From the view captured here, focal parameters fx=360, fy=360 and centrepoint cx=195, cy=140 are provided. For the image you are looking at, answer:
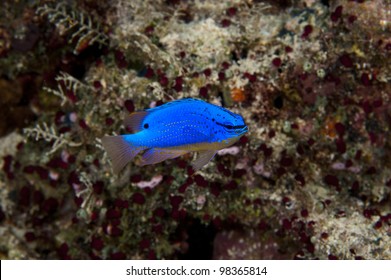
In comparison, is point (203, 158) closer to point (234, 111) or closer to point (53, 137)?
point (234, 111)

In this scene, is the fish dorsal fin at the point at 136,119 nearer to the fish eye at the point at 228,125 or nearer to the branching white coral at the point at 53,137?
the fish eye at the point at 228,125

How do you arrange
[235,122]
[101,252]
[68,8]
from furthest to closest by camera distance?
1. [68,8]
2. [101,252]
3. [235,122]

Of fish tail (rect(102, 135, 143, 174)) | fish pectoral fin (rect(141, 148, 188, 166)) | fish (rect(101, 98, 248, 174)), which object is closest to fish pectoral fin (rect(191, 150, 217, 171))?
fish (rect(101, 98, 248, 174))

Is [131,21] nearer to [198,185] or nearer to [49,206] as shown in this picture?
[198,185]

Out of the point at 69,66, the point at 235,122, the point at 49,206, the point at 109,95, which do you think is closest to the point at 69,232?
the point at 49,206

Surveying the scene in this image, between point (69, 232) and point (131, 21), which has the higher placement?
point (131, 21)

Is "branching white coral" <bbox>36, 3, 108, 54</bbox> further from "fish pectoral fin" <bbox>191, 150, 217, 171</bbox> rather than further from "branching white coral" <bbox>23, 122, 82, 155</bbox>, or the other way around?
"fish pectoral fin" <bbox>191, 150, 217, 171</bbox>
